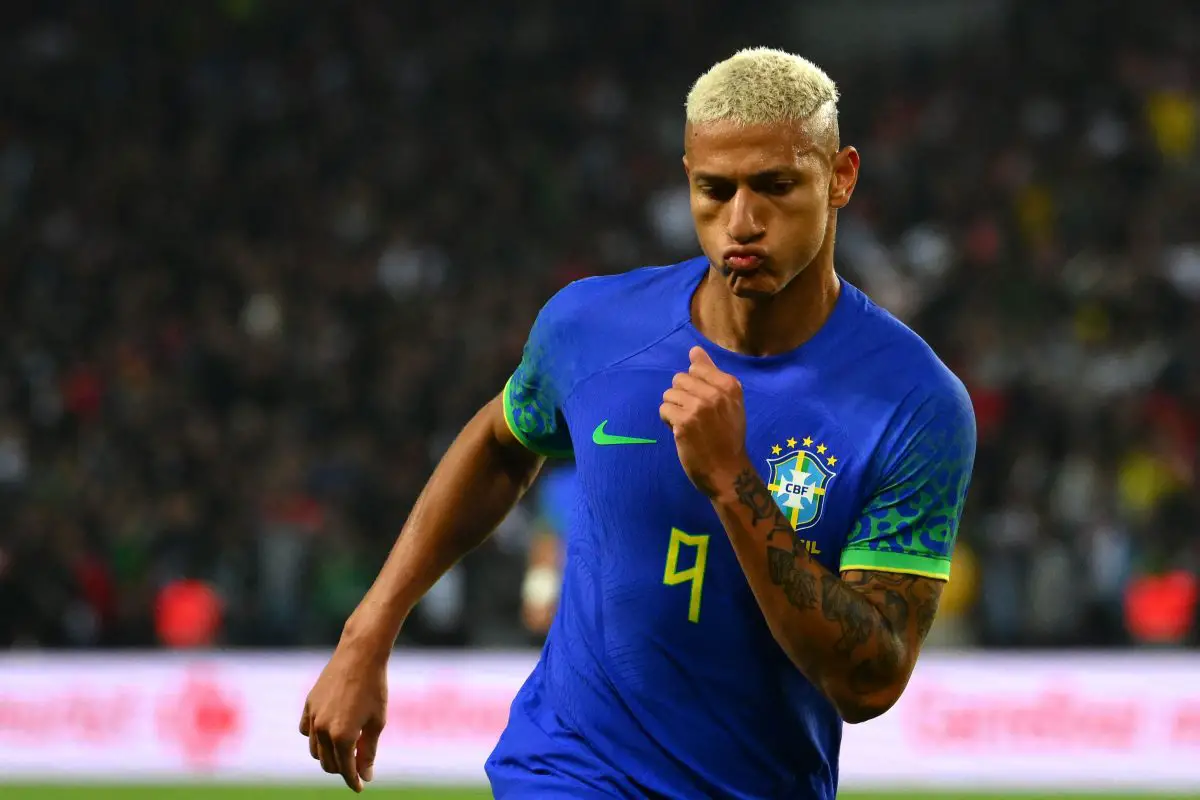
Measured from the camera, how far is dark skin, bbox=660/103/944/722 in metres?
3.19

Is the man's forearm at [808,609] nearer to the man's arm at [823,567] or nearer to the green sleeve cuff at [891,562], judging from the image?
the man's arm at [823,567]

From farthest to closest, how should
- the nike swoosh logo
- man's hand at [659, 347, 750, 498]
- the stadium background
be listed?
the stadium background < the nike swoosh logo < man's hand at [659, 347, 750, 498]

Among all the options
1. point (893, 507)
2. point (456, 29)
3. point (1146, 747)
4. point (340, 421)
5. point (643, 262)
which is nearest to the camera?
point (893, 507)

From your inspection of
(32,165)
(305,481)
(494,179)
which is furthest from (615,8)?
(305,481)

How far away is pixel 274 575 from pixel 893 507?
11.1m

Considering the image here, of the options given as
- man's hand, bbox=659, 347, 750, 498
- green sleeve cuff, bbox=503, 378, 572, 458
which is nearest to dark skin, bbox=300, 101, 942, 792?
man's hand, bbox=659, 347, 750, 498

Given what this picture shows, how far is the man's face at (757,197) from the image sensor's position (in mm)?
3285

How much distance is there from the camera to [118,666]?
42.4 ft

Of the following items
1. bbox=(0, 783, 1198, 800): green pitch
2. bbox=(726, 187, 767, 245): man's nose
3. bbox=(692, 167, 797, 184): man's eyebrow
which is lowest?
bbox=(0, 783, 1198, 800): green pitch

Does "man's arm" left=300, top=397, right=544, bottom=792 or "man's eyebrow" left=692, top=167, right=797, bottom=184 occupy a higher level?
"man's eyebrow" left=692, top=167, right=797, bottom=184

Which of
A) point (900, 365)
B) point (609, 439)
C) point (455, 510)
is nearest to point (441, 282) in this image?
point (455, 510)

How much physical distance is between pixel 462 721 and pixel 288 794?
1.35m

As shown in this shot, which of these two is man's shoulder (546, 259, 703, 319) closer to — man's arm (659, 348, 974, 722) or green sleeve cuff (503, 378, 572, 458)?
green sleeve cuff (503, 378, 572, 458)

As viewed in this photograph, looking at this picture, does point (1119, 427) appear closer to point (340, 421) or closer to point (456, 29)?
point (340, 421)
